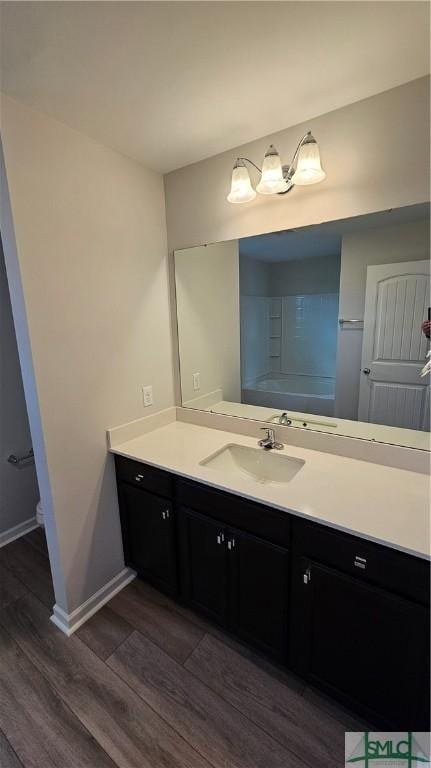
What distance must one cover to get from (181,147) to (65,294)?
38.0 inches

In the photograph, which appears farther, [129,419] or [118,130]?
[129,419]

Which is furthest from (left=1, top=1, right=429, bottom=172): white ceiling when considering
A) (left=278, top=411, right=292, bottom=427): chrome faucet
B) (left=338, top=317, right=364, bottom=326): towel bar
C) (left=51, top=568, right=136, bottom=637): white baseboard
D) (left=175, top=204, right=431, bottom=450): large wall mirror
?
(left=51, top=568, right=136, bottom=637): white baseboard

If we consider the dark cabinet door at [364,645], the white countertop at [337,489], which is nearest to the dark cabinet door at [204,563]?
the white countertop at [337,489]

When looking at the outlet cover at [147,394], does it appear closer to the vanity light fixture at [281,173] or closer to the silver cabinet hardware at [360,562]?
the vanity light fixture at [281,173]

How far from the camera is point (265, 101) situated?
1.32 m

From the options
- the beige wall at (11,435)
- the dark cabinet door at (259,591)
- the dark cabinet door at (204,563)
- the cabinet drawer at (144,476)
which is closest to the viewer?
the dark cabinet door at (259,591)

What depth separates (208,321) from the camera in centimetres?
209

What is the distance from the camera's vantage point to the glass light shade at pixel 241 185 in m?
1.51

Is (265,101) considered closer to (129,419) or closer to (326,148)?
(326,148)

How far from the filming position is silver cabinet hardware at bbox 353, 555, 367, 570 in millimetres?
1071

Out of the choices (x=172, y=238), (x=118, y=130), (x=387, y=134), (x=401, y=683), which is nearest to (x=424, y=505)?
(x=401, y=683)

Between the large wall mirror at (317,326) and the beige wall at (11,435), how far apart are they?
3.95ft

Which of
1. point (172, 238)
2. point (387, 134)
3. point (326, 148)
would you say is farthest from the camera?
point (172, 238)

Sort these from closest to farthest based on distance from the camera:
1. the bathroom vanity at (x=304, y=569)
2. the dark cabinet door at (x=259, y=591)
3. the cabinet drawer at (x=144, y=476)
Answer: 1. the bathroom vanity at (x=304, y=569)
2. the dark cabinet door at (x=259, y=591)
3. the cabinet drawer at (x=144, y=476)
